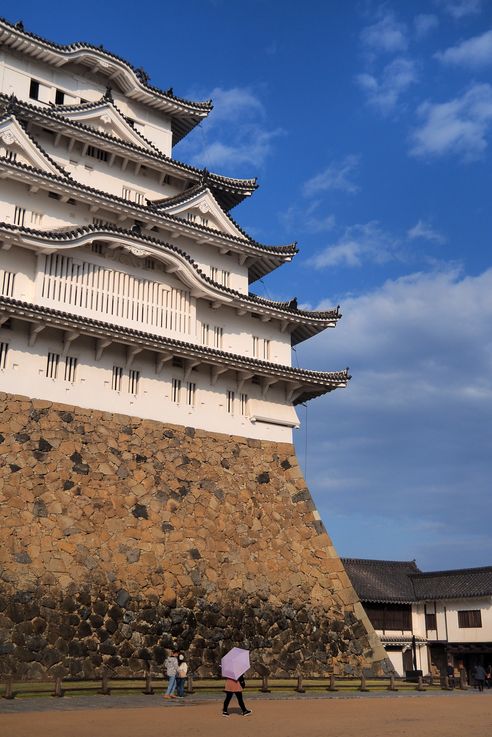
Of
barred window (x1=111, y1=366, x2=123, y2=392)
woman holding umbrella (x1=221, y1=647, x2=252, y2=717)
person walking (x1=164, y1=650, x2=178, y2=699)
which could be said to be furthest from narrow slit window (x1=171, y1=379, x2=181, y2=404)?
woman holding umbrella (x1=221, y1=647, x2=252, y2=717)

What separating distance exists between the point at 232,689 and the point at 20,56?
23.5 metres

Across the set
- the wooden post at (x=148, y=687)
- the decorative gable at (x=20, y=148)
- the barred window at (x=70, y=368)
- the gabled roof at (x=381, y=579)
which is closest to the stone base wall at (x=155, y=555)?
the barred window at (x=70, y=368)

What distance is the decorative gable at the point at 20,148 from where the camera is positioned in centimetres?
2306

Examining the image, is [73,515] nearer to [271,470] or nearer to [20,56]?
[271,470]

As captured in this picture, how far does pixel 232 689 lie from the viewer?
539 inches

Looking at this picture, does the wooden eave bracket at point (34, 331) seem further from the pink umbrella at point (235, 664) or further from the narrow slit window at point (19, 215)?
the pink umbrella at point (235, 664)

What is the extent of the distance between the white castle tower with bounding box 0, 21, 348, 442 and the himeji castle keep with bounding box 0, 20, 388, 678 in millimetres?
65

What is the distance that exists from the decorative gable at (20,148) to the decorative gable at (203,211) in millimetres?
4362

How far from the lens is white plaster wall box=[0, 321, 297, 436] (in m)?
20.4

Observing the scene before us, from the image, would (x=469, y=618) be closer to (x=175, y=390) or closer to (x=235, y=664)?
(x=175, y=390)

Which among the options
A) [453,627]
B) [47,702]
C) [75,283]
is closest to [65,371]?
[75,283]

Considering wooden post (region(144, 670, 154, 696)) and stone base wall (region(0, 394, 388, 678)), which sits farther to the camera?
stone base wall (region(0, 394, 388, 678))

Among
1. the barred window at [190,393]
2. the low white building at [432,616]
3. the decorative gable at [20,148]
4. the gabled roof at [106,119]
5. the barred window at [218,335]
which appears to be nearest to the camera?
the decorative gable at [20,148]

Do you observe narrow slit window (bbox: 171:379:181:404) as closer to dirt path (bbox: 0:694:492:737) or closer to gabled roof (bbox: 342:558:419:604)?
dirt path (bbox: 0:694:492:737)
